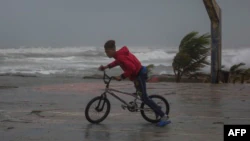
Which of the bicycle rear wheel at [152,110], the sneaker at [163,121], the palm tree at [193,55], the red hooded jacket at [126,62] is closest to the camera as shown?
the red hooded jacket at [126,62]

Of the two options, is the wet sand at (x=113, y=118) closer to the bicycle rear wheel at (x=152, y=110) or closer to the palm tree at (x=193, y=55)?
the bicycle rear wheel at (x=152, y=110)

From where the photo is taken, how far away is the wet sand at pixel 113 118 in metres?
8.71

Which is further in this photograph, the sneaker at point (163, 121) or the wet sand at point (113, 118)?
the sneaker at point (163, 121)

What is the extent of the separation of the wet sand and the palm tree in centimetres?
674

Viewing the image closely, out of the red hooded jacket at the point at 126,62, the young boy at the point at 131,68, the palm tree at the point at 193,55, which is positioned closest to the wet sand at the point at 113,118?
the young boy at the point at 131,68

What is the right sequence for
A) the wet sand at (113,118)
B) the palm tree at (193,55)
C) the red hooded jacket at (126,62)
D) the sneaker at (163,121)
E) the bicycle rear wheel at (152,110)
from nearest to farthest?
the wet sand at (113,118) → the red hooded jacket at (126,62) → the sneaker at (163,121) → the bicycle rear wheel at (152,110) → the palm tree at (193,55)

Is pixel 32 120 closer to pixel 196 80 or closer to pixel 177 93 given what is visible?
pixel 177 93

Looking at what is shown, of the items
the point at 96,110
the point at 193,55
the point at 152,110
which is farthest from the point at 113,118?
the point at 193,55

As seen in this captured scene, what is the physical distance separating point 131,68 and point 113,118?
150cm

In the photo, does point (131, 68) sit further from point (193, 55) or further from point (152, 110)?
point (193, 55)

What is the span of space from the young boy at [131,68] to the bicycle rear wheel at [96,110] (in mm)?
707

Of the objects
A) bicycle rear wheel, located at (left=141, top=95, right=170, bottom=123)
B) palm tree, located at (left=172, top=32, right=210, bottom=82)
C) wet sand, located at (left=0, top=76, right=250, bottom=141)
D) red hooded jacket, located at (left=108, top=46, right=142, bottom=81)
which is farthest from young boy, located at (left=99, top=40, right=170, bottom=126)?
palm tree, located at (left=172, top=32, right=210, bottom=82)

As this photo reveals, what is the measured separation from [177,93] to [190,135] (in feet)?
23.4

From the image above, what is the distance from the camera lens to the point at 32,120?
10.4 metres
